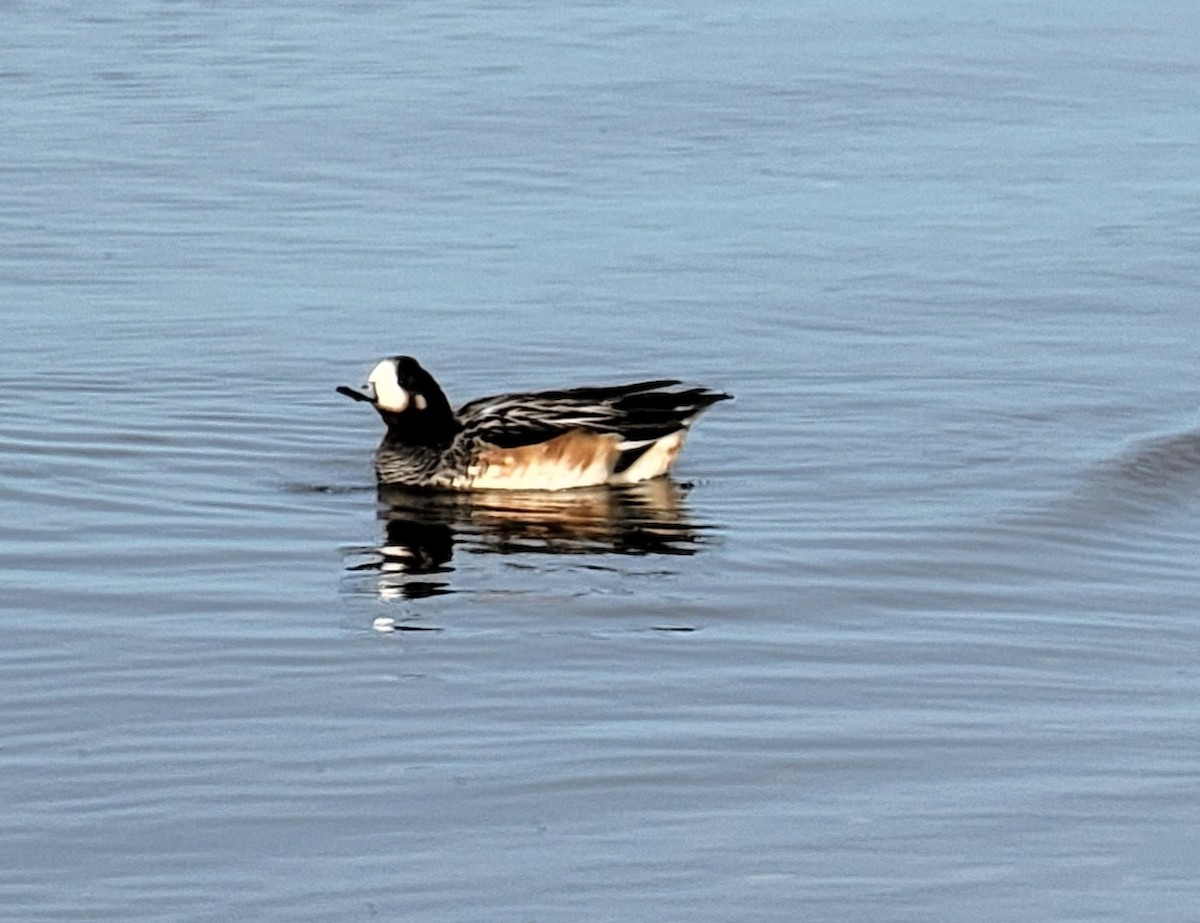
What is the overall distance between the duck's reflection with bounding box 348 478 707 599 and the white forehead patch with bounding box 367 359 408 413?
0.44 meters

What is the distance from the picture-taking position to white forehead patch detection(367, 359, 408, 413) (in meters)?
12.3

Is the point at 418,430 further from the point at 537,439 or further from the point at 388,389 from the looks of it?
the point at 537,439

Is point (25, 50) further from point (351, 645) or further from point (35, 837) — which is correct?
point (35, 837)

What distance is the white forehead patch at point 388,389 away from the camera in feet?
40.3

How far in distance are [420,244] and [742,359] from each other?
3.16 meters

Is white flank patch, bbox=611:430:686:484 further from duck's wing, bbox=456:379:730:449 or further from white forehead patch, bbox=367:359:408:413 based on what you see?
white forehead patch, bbox=367:359:408:413

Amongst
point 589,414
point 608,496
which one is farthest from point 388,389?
point 608,496

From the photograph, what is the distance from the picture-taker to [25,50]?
23.4 m

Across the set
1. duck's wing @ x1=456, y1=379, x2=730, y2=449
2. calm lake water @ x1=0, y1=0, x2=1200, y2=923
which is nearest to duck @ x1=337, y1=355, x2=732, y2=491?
duck's wing @ x1=456, y1=379, x2=730, y2=449

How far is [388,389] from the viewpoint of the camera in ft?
40.4

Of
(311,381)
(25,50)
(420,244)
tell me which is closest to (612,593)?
(311,381)

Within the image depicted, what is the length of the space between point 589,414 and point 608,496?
0.34m

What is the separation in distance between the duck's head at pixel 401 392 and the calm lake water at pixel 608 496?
0.33 m

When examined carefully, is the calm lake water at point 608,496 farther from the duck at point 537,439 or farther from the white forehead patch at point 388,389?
the white forehead patch at point 388,389
